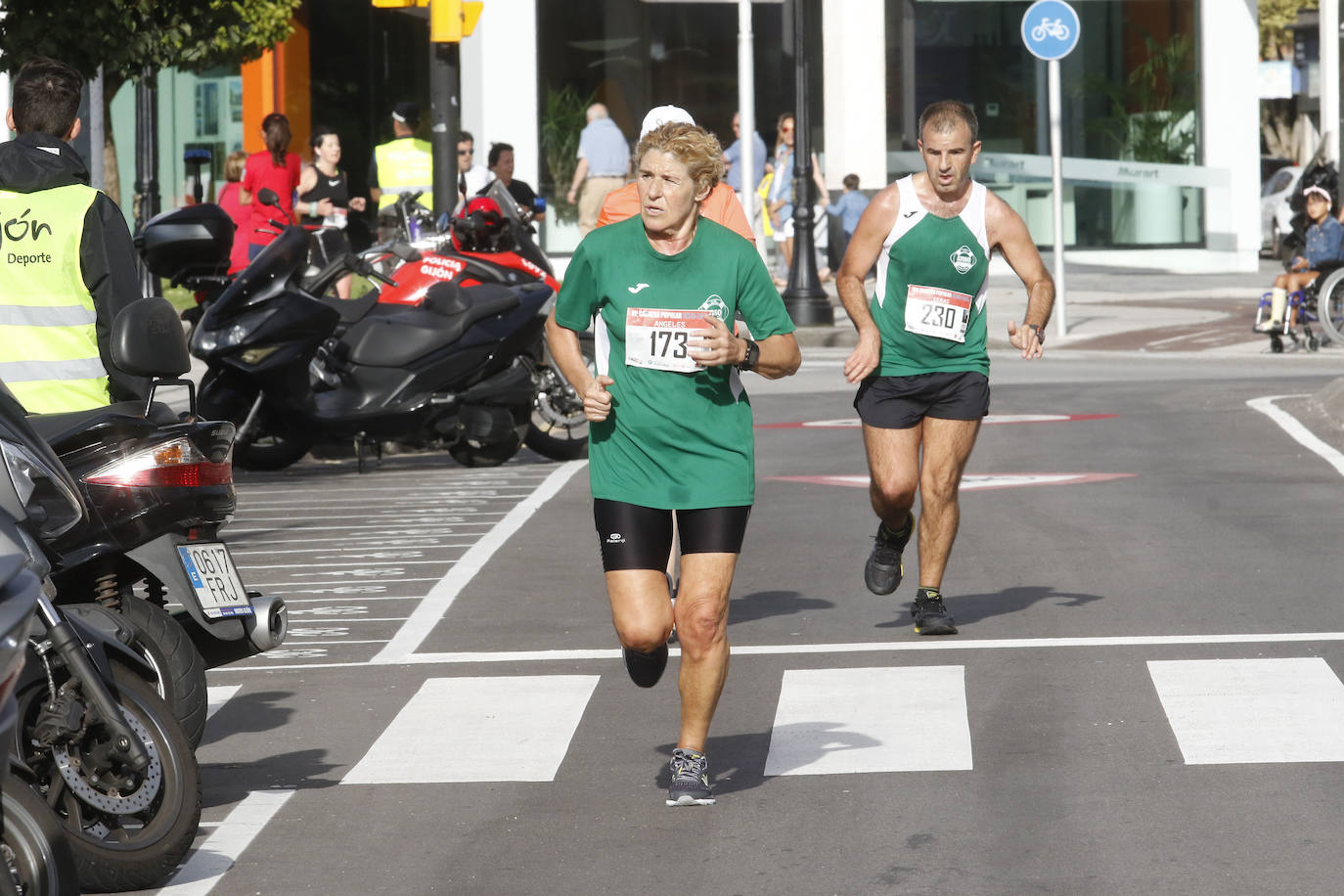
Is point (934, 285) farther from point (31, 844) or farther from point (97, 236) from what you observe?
point (31, 844)

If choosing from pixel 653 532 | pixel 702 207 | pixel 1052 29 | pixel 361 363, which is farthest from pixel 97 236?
pixel 1052 29

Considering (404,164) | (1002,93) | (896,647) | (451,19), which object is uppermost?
(1002,93)

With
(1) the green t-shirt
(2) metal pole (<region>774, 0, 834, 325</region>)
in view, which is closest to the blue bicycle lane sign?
(2) metal pole (<region>774, 0, 834, 325</region>)

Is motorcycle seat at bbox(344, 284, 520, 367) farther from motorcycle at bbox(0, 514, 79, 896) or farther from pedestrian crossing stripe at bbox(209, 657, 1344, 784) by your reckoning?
motorcycle at bbox(0, 514, 79, 896)

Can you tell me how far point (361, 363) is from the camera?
1392cm

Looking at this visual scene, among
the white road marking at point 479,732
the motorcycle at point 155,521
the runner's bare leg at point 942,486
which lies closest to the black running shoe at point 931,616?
the runner's bare leg at point 942,486

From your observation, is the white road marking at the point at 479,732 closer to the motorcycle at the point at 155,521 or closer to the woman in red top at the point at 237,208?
the motorcycle at the point at 155,521

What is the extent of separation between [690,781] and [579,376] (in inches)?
44.6

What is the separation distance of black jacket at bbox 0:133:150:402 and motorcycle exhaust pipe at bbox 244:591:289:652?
29.4 inches

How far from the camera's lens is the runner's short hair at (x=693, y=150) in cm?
644

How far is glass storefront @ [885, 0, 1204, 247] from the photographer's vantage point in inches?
1315

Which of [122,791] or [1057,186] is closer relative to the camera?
[122,791]

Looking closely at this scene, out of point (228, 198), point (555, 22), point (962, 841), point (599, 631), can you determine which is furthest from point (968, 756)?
point (555, 22)

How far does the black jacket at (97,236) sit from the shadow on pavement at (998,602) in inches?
135
